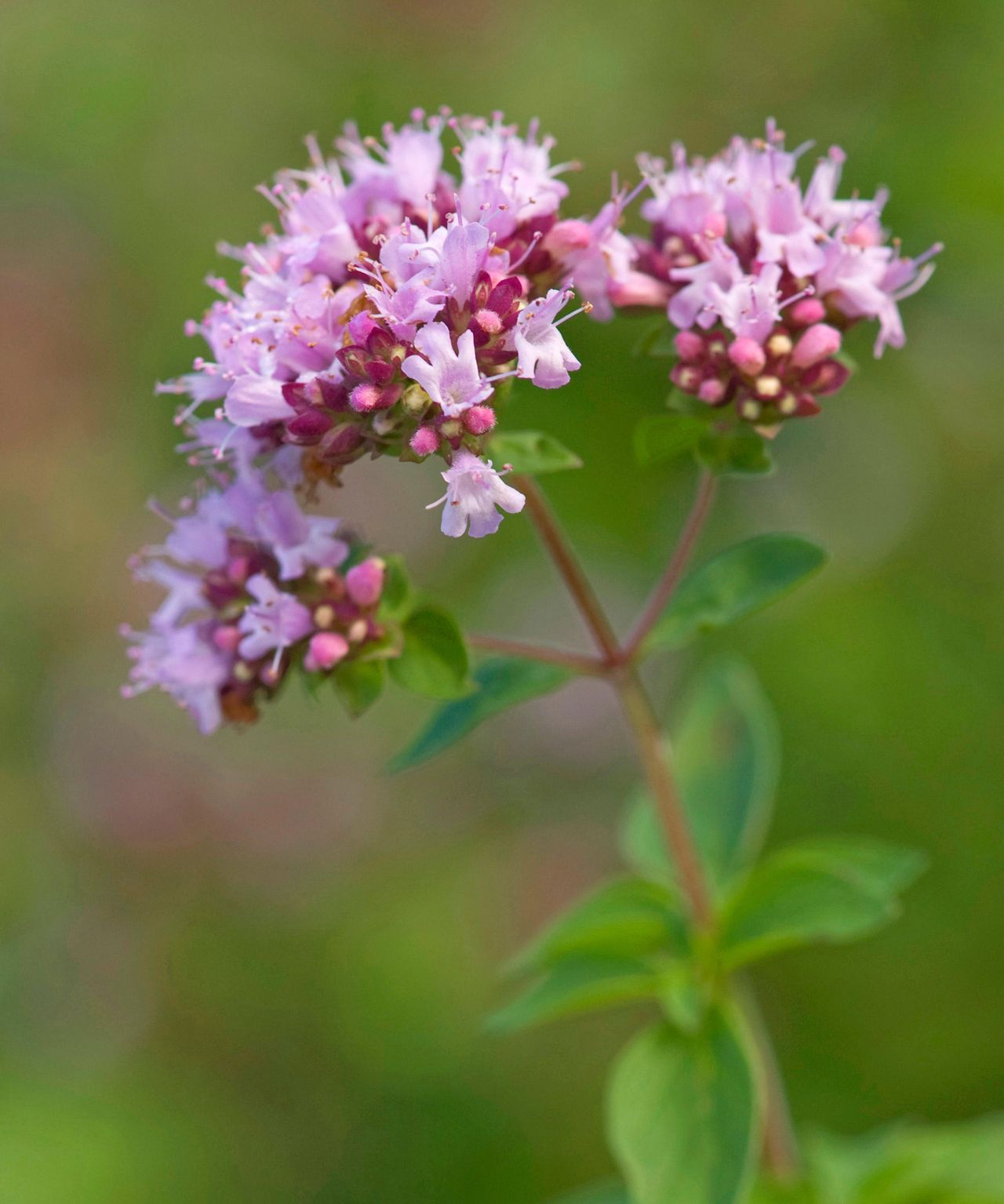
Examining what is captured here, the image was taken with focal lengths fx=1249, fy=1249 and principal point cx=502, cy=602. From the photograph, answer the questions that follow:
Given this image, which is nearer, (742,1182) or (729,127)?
(742,1182)

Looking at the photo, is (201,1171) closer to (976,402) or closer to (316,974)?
(316,974)

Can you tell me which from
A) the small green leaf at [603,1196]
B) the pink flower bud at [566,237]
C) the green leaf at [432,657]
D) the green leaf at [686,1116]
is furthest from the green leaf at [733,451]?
the small green leaf at [603,1196]

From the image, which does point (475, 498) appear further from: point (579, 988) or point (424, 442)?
point (579, 988)

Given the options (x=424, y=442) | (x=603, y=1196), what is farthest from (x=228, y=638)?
(x=603, y=1196)

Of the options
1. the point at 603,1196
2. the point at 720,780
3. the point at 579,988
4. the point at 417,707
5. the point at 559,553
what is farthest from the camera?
the point at 417,707

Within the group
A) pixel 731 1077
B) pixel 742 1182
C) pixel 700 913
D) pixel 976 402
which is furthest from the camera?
pixel 976 402

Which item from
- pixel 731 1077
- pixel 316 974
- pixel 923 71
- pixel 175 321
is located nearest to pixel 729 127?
pixel 923 71
